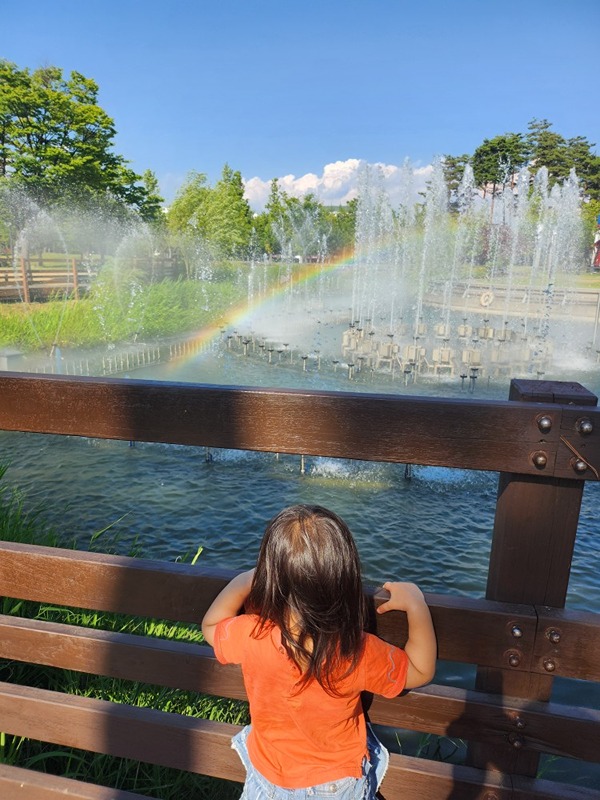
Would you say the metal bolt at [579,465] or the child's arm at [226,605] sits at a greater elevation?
the metal bolt at [579,465]

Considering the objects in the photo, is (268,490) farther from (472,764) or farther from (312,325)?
(312,325)

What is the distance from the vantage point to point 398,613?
135 cm

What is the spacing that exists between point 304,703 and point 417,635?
265 millimetres

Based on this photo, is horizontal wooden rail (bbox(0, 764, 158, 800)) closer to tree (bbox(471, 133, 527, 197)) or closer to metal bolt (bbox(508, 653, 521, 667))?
metal bolt (bbox(508, 653, 521, 667))

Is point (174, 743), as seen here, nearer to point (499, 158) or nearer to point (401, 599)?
point (401, 599)

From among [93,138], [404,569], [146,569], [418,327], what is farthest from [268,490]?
[93,138]

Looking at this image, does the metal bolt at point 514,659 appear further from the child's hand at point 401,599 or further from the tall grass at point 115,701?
the tall grass at point 115,701

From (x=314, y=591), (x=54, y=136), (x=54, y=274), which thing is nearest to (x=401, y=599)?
(x=314, y=591)

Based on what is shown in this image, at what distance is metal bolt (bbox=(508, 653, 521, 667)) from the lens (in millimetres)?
1336

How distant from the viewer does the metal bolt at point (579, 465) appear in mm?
1237

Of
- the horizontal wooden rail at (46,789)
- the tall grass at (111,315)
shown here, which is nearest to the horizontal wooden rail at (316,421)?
the horizontal wooden rail at (46,789)

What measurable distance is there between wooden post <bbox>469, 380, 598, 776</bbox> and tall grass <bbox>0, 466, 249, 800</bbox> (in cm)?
123

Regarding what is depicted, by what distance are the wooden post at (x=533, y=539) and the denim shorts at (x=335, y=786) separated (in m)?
0.29

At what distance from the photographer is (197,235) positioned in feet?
123
